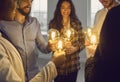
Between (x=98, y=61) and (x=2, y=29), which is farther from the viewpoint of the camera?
(x=2, y=29)

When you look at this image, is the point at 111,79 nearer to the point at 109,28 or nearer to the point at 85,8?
the point at 109,28

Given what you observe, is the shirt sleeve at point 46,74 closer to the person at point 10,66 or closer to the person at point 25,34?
the person at point 10,66

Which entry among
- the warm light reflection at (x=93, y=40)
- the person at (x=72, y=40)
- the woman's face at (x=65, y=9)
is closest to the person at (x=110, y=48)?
the warm light reflection at (x=93, y=40)

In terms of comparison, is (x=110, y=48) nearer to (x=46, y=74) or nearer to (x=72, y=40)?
(x=46, y=74)

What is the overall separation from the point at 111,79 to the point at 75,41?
1885mm

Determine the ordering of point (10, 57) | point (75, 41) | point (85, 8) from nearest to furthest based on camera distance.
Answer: point (10, 57) < point (75, 41) < point (85, 8)

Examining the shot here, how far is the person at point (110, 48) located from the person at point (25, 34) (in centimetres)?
95

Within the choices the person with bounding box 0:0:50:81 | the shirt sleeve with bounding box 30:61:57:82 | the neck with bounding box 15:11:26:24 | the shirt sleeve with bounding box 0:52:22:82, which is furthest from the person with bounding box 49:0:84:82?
the shirt sleeve with bounding box 0:52:22:82

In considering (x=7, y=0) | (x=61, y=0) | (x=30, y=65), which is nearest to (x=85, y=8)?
(x=61, y=0)

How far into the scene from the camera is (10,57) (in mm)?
1397

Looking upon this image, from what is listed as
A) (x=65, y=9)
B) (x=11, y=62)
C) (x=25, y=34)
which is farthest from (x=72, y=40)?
(x=11, y=62)

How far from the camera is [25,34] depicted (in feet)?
7.59

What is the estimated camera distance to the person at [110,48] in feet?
3.90

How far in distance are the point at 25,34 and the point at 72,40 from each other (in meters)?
0.82
